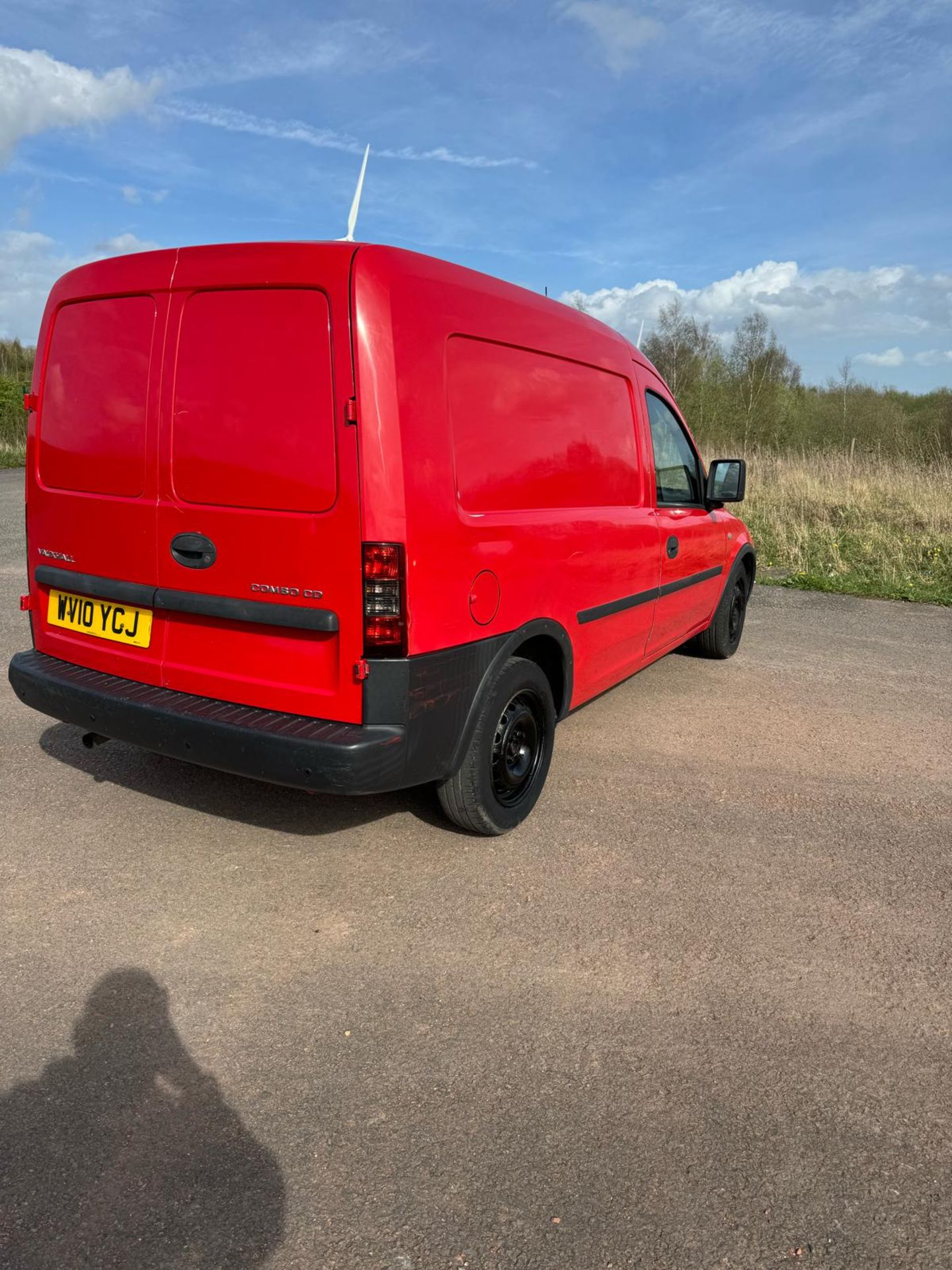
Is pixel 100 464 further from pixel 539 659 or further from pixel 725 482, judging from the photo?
pixel 725 482

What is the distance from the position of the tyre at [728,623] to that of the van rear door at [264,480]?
4.08 m

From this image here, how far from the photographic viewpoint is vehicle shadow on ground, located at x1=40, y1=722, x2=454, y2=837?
374 cm

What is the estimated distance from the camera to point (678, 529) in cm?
511

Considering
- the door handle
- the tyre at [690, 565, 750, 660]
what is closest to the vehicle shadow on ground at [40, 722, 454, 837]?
the door handle

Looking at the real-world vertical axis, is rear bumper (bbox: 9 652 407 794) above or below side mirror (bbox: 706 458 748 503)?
below

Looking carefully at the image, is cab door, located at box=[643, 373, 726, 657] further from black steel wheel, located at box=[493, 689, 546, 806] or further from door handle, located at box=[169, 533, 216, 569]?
door handle, located at box=[169, 533, 216, 569]

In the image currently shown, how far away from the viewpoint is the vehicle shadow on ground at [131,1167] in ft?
5.86

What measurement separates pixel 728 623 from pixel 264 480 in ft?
14.6

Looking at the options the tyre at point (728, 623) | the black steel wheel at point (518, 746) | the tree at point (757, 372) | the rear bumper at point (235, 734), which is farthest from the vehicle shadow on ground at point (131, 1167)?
the tree at point (757, 372)

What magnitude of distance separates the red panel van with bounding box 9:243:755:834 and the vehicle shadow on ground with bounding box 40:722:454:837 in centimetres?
43

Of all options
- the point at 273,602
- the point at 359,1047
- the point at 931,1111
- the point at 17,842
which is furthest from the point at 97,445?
the point at 931,1111

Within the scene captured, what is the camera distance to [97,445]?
3.36 metres

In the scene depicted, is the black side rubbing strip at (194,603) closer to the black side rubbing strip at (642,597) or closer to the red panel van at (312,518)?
the red panel van at (312,518)

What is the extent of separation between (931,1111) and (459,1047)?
118 cm
